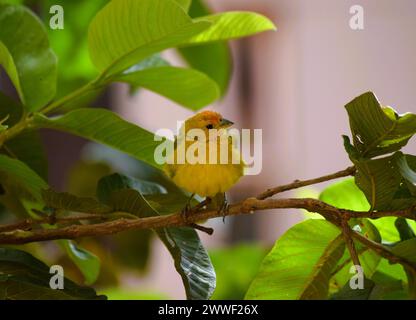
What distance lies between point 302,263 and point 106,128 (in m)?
0.30

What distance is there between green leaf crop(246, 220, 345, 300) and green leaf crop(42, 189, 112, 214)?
0.71ft

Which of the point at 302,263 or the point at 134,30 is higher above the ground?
the point at 134,30

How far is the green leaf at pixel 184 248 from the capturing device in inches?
33.0

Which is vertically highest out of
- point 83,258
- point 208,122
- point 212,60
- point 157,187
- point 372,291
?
point 212,60

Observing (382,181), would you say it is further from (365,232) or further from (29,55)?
(29,55)

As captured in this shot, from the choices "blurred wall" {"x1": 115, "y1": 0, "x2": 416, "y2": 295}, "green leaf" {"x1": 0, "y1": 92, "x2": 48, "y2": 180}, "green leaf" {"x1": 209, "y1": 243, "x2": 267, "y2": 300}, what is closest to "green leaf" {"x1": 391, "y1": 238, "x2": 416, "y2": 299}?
"green leaf" {"x1": 0, "y1": 92, "x2": 48, "y2": 180}

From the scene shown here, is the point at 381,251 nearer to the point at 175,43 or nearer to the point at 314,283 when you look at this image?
the point at 314,283

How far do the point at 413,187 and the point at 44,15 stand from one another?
39.4 inches

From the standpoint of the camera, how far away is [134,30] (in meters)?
0.98

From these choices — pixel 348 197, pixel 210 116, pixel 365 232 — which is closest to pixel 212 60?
pixel 210 116

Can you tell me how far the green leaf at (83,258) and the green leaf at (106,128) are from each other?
0.16 metres

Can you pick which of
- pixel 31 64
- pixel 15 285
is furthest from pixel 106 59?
pixel 15 285

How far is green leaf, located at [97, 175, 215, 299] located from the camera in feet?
2.75

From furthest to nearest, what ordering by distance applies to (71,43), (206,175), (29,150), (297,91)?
(297,91) → (71,43) → (29,150) → (206,175)
